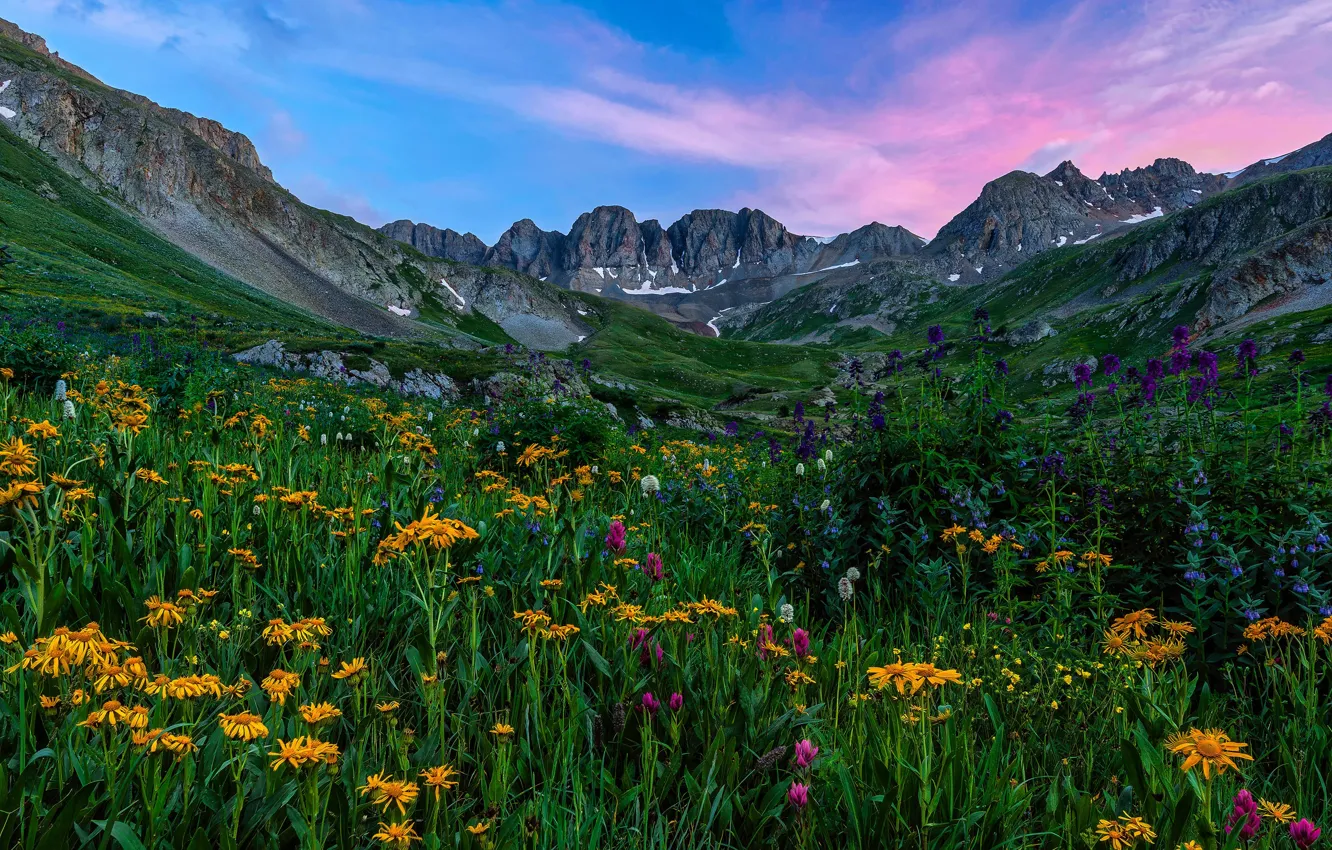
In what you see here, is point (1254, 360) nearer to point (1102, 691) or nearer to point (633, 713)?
point (1102, 691)

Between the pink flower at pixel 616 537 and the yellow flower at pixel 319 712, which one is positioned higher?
the pink flower at pixel 616 537

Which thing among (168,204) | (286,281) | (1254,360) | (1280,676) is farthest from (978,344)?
(168,204)

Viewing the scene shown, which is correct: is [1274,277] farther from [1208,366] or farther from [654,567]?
[654,567]

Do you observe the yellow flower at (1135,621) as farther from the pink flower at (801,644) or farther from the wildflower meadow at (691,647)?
the pink flower at (801,644)

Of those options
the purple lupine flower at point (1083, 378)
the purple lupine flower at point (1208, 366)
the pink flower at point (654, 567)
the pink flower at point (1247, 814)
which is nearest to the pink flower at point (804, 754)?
the pink flower at point (1247, 814)

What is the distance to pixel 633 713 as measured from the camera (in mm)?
2625

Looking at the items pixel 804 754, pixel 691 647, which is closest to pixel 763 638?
pixel 691 647

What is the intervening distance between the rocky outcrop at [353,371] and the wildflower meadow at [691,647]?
21260mm

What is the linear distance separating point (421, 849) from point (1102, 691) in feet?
10.5

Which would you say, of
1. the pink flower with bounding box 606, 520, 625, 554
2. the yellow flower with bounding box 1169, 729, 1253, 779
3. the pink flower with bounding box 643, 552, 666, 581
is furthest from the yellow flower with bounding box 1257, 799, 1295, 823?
the pink flower with bounding box 606, 520, 625, 554

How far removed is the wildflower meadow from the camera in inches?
74.7

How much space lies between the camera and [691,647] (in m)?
3.16

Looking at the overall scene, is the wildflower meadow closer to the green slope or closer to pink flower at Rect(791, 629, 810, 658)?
pink flower at Rect(791, 629, 810, 658)

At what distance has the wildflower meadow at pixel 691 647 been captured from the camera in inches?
74.7
